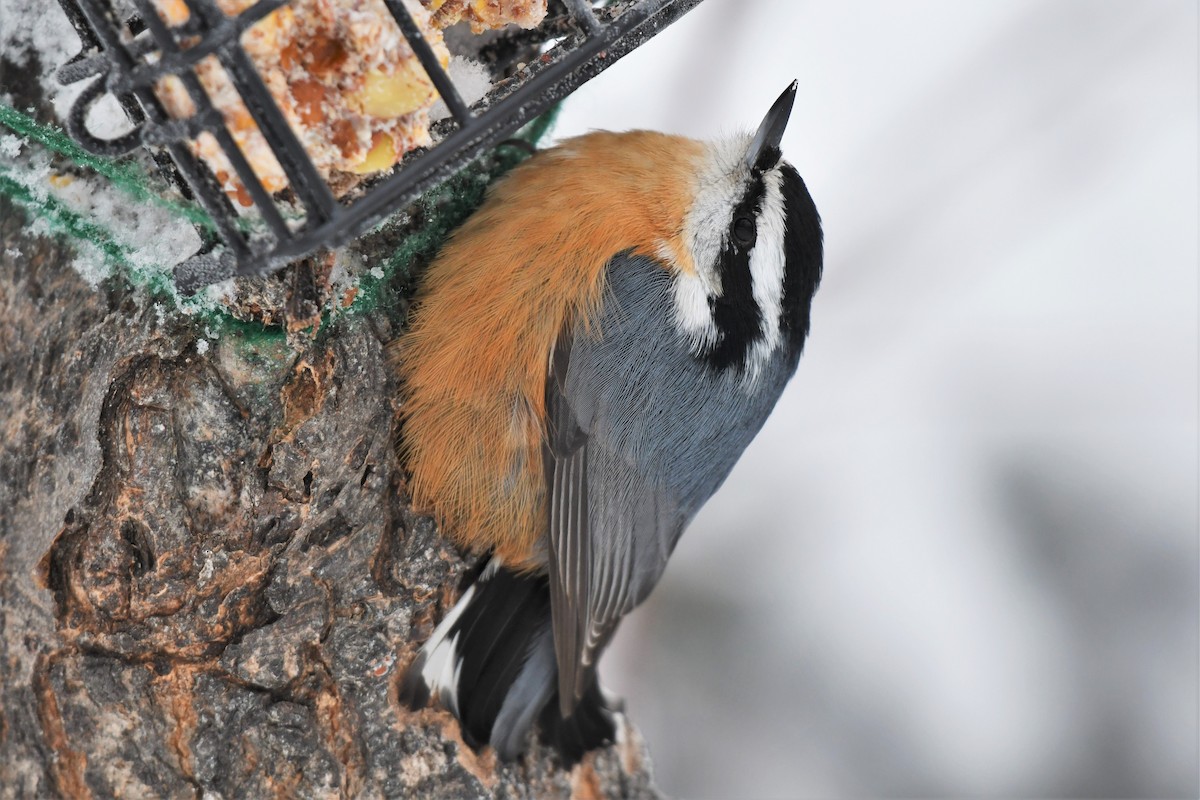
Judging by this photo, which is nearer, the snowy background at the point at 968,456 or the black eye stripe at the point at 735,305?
the black eye stripe at the point at 735,305

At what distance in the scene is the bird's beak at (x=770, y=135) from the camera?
82.8 inches

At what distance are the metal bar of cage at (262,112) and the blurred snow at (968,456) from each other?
95.6 inches

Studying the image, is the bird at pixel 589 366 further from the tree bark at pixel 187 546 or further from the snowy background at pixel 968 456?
the snowy background at pixel 968 456

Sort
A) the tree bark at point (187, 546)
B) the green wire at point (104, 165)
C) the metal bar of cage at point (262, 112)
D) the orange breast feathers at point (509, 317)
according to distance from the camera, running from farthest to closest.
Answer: the orange breast feathers at point (509, 317) → the tree bark at point (187, 546) → the green wire at point (104, 165) → the metal bar of cage at point (262, 112)

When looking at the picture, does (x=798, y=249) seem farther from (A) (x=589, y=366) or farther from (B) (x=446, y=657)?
(B) (x=446, y=657)

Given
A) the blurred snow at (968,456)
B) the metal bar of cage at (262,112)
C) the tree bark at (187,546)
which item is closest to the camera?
the metal bar of cage at (262,112)

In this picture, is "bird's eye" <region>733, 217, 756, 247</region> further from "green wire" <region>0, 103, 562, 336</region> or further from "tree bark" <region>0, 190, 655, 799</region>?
"tree bark" <region>0, 190, 655, 799</region>

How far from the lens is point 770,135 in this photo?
2125 mm

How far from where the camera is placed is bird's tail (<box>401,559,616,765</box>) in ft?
6.99

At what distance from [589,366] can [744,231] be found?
1.51 ft

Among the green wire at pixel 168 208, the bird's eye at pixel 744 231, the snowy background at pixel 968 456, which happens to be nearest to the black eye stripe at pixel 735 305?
the bird's eye at pixel 744 231

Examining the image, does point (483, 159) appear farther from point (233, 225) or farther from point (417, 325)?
point (233, 225)

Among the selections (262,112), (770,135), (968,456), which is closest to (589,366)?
(770,135)

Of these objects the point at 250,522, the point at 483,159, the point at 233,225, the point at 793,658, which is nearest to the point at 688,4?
the point at 483,159
